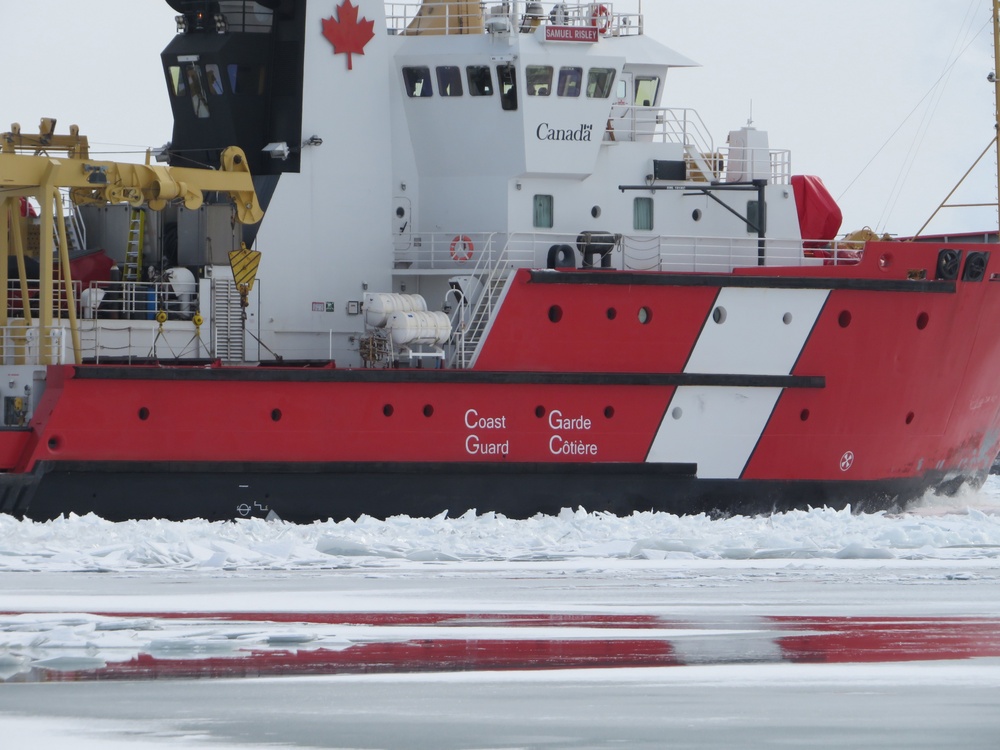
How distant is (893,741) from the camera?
685 centimetres

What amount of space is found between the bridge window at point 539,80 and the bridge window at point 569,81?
12cm

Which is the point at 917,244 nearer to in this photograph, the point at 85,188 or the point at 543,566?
the point at 543,566

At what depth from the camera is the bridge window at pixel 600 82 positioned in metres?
16.3

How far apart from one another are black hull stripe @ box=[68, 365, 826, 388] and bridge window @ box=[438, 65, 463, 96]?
10.0 ft

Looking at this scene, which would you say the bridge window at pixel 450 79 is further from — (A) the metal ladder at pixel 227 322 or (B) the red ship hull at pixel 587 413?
(A) the metal ladder at pixel 227 322

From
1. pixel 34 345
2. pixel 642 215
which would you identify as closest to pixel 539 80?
pixel 642 215

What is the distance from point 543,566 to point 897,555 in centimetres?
292

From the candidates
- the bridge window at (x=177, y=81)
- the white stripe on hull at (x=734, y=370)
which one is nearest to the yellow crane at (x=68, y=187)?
the bridge window at (x=177, y=81)

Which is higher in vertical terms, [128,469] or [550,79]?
[550,79]

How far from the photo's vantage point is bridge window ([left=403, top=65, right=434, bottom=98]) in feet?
53.0

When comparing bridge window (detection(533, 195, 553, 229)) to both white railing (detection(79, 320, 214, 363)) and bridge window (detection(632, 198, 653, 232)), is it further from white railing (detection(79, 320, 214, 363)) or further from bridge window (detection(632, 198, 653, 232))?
white railing (detection(79, 320, 214, 363))

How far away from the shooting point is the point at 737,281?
15578 millimetres

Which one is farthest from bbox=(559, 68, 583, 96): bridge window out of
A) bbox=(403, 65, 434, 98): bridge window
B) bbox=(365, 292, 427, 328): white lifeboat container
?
bbox=(365, 292, 427, 328): white lifeboat container

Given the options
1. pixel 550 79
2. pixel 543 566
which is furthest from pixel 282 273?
pixel 543 566
